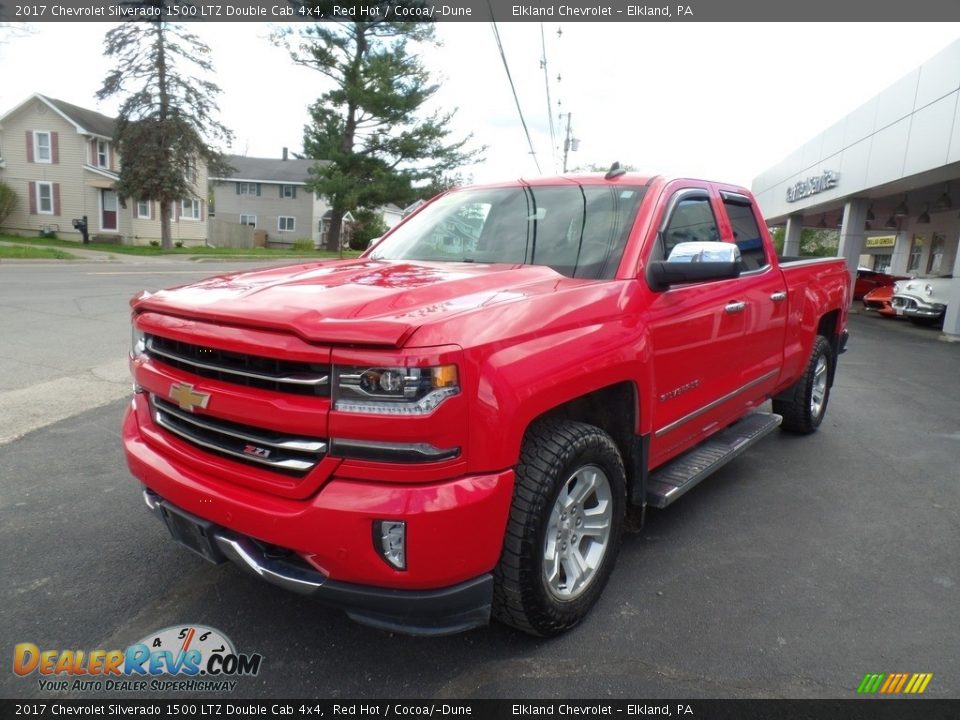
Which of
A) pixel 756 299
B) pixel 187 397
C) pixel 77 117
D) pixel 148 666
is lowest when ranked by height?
pixel 148 666

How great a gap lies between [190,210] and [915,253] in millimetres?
38973

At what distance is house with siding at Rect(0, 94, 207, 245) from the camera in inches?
1358

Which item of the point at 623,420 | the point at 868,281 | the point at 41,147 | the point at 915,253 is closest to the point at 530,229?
the point at 623,420

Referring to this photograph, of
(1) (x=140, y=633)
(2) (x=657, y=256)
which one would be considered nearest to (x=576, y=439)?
(2) (x=657, y=256)

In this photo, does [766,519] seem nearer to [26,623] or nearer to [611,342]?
[611,342]

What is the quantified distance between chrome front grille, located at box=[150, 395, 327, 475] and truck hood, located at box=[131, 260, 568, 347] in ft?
1.20

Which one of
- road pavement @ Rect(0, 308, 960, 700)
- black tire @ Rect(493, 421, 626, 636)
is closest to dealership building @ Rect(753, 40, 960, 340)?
road pavement @ Rect(0, 308, 960, 700)

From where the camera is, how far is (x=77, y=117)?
35.3 metres

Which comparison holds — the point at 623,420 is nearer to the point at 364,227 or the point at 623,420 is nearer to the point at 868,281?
the point at 868,281

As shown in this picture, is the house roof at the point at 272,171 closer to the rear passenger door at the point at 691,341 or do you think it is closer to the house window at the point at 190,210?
the house window at the point at 190,210

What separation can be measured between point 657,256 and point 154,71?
112 ft

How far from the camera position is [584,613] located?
275 centimetres

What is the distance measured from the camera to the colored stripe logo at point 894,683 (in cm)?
244

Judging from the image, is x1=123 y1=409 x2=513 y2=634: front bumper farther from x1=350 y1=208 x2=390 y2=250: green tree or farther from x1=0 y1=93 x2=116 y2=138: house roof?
x1=0 y1=93 x2=116 y2=138: house roof
